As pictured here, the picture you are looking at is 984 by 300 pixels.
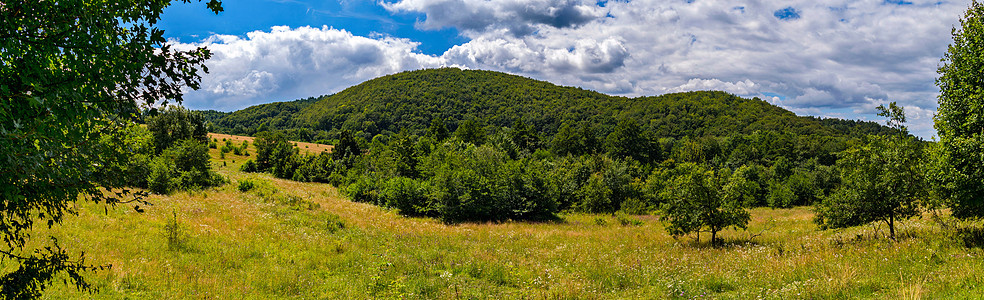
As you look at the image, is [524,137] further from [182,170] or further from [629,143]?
[182,170]

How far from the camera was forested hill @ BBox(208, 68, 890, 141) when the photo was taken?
136375mm

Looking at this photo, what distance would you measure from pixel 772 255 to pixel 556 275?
803cm

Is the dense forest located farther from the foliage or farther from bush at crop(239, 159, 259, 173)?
the foliage

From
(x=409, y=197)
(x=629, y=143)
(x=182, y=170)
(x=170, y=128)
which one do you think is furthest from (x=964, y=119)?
(x=629, y=143)

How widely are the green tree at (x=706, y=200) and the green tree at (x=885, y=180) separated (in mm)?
3599

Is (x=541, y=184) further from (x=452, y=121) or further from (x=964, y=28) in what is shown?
(x=452, y=121)

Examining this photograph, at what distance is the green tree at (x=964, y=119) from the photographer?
1013 centimetres

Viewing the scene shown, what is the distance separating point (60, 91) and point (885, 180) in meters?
21.3

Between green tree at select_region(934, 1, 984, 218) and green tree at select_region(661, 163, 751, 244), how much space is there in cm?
615

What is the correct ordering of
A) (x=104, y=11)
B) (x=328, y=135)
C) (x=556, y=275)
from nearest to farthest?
1. (x=104, y=11)
2. (x=556, y=275)
3. (x=328, y=135)

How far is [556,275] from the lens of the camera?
11.1 meters

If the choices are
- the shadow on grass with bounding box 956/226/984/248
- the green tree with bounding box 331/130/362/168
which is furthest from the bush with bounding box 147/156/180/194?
the shadow on grass with bounding box 956/226/984/248

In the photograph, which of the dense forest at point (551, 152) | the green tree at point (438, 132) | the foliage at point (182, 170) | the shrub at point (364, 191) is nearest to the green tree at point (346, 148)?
the dense forest at point (551, 152)

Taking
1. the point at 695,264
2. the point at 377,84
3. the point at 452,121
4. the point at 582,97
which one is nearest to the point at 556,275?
the point at 695,264
